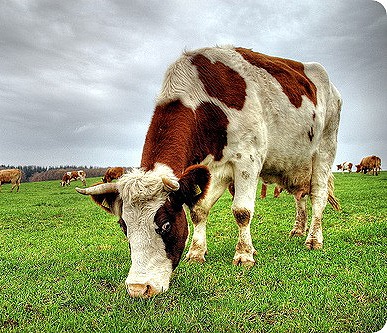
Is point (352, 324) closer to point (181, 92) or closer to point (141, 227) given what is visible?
point (141, 227)

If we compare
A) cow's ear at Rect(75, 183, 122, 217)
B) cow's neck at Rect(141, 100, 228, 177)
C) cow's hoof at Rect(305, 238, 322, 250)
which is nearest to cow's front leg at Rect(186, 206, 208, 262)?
cow's neck at Rect(141, 100, 228, 177)

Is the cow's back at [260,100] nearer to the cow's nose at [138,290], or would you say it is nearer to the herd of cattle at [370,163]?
the herd of cattle at [370,163]

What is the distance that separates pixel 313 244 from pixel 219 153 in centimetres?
220

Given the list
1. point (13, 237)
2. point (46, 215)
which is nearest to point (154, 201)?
point (13, 237)

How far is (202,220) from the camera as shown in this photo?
17.9 feet

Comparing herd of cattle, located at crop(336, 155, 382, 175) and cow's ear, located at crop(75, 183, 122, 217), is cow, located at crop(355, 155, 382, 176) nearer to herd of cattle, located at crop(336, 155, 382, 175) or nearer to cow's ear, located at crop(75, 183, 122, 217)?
herd of cattle, located at crop(336, 155, 382, 175)

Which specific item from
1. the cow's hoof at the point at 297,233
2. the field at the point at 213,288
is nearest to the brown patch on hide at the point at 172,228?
the field at the point at 213,288

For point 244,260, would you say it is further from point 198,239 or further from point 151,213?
point 151,213

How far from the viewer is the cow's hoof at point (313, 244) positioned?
583cm

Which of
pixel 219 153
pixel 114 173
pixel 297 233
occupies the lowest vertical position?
pixel 297 233

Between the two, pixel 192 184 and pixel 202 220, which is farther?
pixel 202 220

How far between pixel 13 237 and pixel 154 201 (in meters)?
5.52

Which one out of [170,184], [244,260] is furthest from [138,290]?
[244,260]

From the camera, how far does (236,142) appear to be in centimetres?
482
